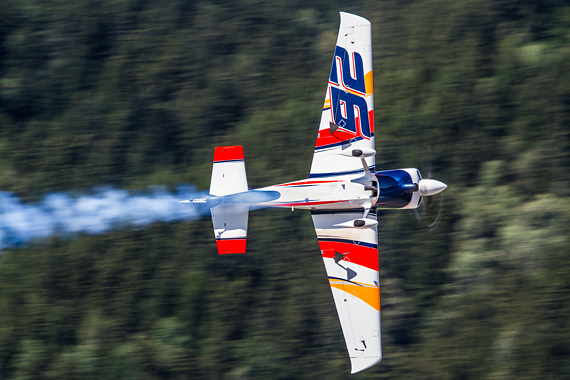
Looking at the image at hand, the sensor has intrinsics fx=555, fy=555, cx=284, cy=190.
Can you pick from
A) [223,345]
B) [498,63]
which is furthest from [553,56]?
[223,345]

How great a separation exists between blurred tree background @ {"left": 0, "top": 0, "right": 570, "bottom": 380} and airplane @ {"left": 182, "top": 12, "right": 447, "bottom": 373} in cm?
205

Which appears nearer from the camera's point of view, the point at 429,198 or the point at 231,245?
the point at 231,245

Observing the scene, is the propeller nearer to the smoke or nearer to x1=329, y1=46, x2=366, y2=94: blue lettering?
x1=329, y1=46, x2=366, y2=94: blue lettering

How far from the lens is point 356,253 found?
997 centimetres

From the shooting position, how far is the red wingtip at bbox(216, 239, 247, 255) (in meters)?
9.72

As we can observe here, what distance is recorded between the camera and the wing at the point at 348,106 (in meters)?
10.0

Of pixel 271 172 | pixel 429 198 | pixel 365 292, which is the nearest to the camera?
pixel 365 292

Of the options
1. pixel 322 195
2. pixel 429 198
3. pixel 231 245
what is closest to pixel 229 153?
pixel 231 245

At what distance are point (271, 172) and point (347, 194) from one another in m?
3.05

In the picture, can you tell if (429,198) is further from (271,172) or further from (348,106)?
(271,172)

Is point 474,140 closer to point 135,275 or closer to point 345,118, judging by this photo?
point 345,118

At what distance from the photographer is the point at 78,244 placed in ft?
42.2

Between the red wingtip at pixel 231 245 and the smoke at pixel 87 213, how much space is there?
101cm

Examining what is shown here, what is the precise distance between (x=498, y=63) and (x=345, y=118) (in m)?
4.65
